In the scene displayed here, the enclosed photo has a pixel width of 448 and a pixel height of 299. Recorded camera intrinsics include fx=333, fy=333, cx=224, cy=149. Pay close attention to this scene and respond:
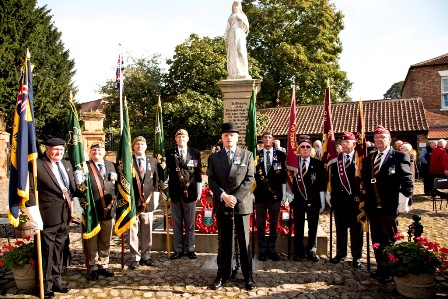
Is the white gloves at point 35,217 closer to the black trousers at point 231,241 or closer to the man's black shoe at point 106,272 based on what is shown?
the man's black shoe at point 106,272

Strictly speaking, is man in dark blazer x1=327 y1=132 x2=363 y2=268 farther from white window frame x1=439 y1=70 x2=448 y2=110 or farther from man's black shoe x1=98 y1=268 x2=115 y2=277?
white window frame x1=439 y1=70 x2=448 y2=110

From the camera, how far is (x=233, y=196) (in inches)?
175

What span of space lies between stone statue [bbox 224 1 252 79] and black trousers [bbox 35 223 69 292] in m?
5.58

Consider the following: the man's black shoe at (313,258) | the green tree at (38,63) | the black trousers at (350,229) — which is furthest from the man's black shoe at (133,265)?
the green tree at (38,63)

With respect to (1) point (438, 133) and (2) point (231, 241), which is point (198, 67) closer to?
(2) point (231, 241)

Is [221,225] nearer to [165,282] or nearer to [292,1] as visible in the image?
[165,282]

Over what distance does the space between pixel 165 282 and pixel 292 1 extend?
2506cm

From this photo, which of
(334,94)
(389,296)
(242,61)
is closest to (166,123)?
(242,61)

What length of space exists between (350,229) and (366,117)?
708 inches

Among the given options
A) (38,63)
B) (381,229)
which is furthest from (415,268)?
(38,63)

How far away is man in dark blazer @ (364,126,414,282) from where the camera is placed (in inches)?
185

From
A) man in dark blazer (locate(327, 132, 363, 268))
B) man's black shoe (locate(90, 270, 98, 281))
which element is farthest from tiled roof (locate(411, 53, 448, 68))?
man's black shoe (locate(90, 270, 98, 281))

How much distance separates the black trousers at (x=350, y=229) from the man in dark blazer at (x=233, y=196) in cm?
183

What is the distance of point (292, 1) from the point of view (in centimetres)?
2528
